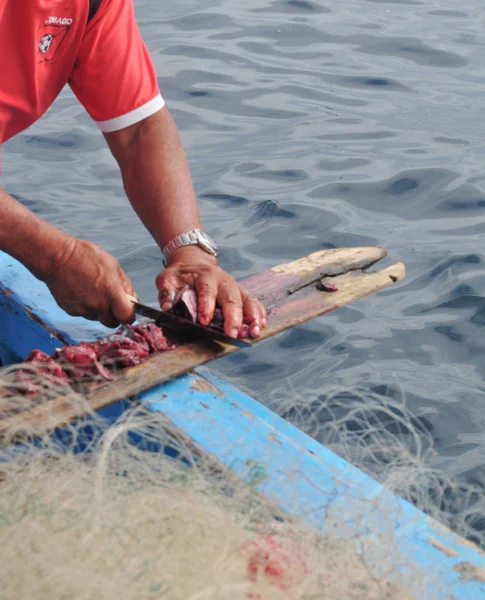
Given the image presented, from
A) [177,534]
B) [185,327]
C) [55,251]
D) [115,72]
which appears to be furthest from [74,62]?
[177,534]

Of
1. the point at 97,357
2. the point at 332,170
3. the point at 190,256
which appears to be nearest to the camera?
the point at 97,357

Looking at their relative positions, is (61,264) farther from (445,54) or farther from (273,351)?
(445,54)

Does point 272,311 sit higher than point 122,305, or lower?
lower

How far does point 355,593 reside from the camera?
5.67ft

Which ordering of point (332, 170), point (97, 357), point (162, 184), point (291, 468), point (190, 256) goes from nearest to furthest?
1. point (291, 468)
2. point (97, 357)
3. point (190, 256)
4. point (162, 184)
5. point (332, 170)

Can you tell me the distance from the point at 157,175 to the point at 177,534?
2427 millimetres

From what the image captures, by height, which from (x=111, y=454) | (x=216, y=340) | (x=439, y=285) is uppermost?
(x=111, y=454)

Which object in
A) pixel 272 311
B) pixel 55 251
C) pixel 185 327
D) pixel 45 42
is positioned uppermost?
→ pixel 45 42

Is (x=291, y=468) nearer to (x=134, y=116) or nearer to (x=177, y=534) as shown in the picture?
(x=177, y=534)

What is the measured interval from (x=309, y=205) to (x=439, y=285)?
152cm

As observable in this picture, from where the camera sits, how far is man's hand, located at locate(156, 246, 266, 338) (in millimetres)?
3100

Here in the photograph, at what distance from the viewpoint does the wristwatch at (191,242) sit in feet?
11.9

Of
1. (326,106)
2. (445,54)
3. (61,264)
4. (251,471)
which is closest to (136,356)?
(61,264)

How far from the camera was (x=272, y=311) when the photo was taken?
338 cm
